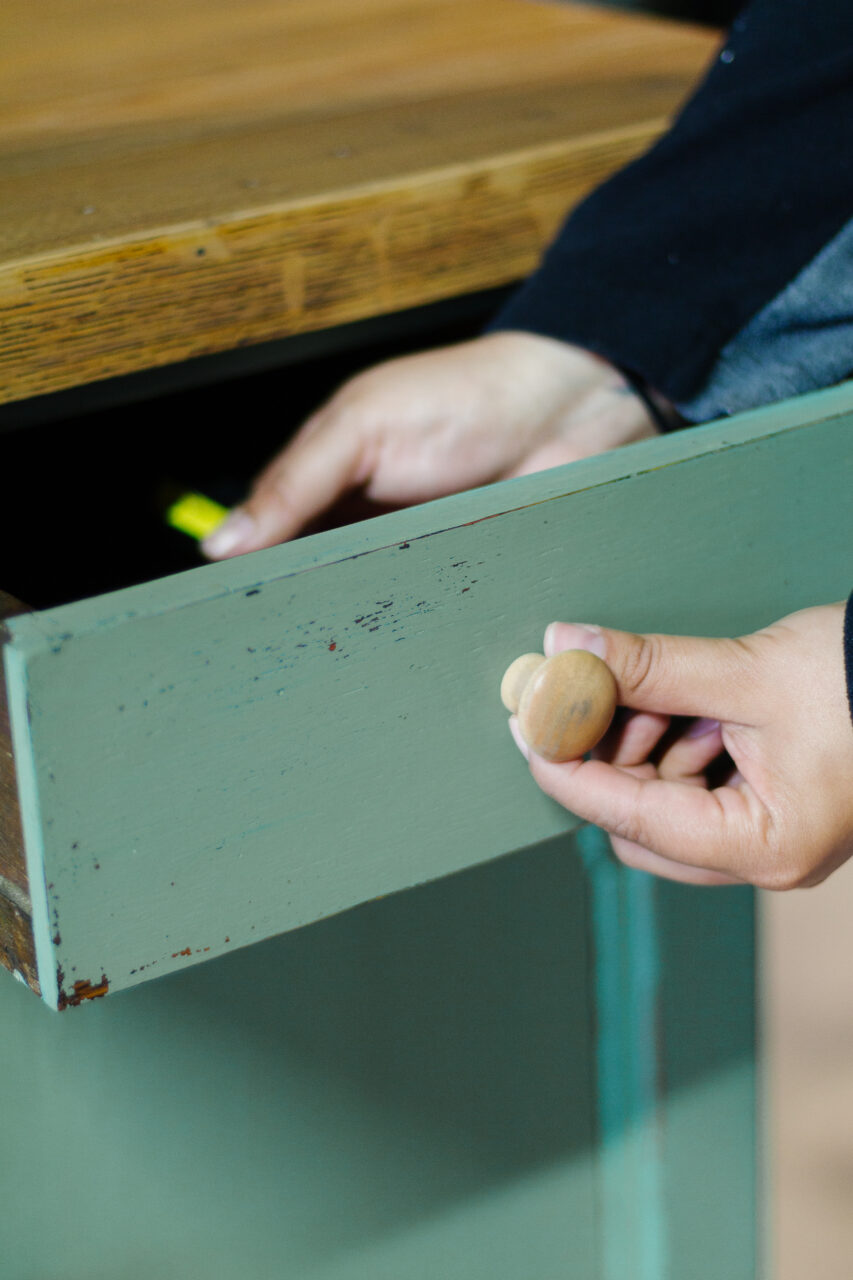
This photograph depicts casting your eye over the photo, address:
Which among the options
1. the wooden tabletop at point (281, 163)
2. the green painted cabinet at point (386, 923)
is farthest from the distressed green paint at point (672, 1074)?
the wooden tabletop at point (281, 163)

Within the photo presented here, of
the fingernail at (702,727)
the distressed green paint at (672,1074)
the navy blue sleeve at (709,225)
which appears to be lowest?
the distressed green paint at (672,1074)

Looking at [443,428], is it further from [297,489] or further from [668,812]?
[668,812]

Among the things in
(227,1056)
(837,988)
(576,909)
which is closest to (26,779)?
(227,1056)

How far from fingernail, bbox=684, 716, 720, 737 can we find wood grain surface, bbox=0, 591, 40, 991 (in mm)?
177

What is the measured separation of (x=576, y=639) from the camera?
0.29m

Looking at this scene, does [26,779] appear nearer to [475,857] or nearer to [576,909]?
[475,857]

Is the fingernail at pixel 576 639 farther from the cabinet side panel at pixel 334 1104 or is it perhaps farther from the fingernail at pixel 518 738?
the cabinet side panel at pixel 334 1104

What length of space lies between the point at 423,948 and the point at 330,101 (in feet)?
1.10

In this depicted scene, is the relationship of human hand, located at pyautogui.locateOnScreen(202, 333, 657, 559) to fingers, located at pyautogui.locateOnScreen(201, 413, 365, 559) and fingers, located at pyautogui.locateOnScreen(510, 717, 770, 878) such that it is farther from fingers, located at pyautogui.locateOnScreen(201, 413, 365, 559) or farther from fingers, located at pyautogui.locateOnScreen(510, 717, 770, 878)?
fingers, located at pyautogui.locateOnScreen(510, 717, 770, 878)

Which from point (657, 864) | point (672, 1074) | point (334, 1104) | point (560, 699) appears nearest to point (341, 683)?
point (560, 699)

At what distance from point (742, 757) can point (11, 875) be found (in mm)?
179

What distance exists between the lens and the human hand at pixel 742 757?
1.01 feet

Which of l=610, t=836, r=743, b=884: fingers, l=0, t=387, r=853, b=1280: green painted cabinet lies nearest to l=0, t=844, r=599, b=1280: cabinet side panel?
l=0, t=387, r=853, b=1280: green painted cabinet

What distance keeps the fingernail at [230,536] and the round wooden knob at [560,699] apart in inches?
5.4
